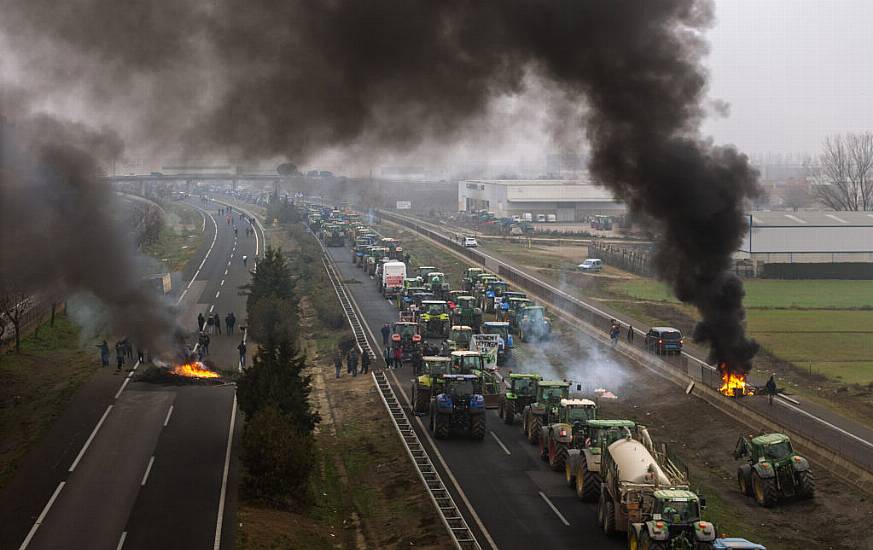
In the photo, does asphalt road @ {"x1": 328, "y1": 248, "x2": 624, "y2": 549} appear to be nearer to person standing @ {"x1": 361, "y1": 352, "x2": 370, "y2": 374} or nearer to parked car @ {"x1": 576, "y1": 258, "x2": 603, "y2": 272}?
person standing @ {"x1": 361, "y1": 352, "x2": 370, "y2": 374}

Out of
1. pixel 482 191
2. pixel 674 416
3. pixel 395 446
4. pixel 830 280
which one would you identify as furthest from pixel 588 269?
pixel 482 191

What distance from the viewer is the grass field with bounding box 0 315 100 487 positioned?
139ft

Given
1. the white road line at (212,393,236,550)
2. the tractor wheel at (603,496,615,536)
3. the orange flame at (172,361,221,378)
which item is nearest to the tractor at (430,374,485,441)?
the white road line at (212,393,236,550)

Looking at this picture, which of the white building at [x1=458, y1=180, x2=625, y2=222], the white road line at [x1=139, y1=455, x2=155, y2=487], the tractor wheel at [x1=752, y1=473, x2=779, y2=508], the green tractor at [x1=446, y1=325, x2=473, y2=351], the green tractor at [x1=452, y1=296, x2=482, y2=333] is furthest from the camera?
the white building at [x1=458, y1=180, x2=625, y2=222]

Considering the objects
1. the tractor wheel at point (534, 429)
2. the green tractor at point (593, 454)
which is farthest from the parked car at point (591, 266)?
the green tractor at point (593, 454)

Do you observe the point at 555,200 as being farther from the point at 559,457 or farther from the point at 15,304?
the point at 559,457

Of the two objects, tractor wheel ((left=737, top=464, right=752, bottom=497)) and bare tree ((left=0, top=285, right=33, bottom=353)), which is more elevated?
bare tree ((left=0, top=285, right=33, bottom=353))

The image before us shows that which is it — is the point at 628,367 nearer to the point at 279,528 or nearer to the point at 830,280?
the point at 279,528

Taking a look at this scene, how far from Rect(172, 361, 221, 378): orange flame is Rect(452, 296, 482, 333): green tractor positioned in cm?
2074

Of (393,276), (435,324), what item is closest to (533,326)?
(435,324)

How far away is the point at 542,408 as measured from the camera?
4128 centimetres

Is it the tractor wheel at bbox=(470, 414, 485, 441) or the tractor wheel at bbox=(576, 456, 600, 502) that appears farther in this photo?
the tractor wheel at bbox=(470, 414, 485, 441)

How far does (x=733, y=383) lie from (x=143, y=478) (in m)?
25.0

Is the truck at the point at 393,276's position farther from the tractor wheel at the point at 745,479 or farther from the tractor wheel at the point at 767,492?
the tractor wheel at the point at 767,492
